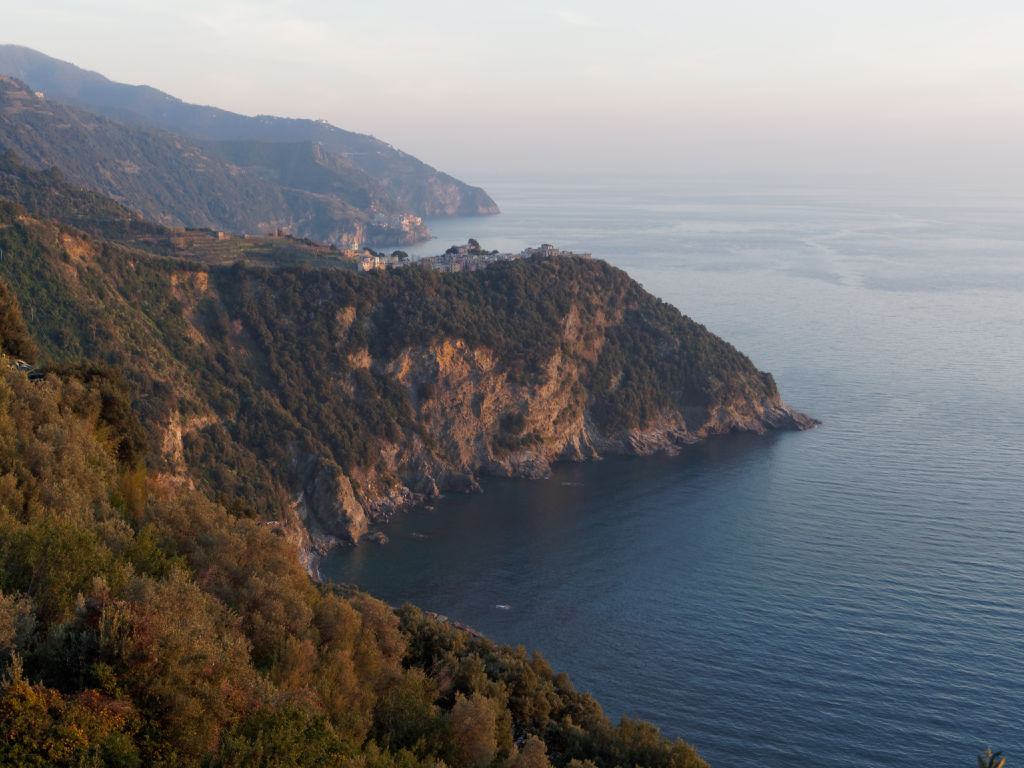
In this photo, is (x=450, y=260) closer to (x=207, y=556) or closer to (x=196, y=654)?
(x=207, y=556)

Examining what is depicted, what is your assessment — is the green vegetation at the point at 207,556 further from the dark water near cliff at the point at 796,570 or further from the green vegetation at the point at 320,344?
the dark water near cliff at the point at 796,570

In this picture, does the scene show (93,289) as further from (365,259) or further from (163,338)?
(365,259)

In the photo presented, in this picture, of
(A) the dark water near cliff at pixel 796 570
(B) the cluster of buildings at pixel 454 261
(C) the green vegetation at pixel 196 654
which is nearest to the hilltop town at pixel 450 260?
(B) the cluster of buildings at pixel 454 261

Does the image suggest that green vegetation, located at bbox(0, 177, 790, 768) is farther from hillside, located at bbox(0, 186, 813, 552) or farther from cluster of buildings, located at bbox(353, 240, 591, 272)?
cluster of buildings, located at bbox(353, 240, 591, 272)

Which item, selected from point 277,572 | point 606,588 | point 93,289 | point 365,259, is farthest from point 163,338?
point 277,572

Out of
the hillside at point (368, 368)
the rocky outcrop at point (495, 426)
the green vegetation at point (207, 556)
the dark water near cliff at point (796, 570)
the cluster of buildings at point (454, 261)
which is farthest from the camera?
the cluster of buildings at point (454, 261)

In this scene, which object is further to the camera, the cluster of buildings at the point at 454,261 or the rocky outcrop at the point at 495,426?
the cluster of buildings at the point at 454,261
